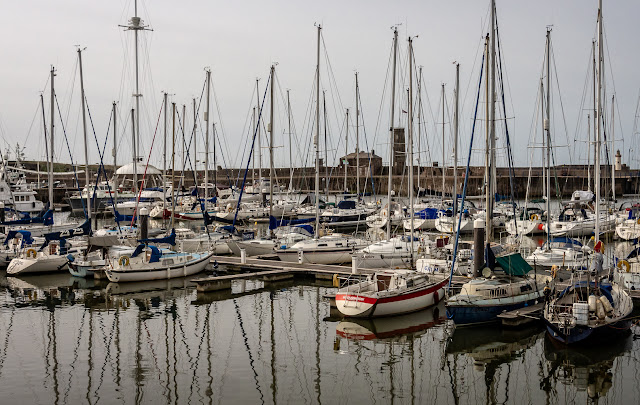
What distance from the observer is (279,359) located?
17.9 m

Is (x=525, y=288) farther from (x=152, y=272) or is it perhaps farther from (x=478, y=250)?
(x=152, y=272)

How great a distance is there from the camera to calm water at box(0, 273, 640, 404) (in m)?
15.4

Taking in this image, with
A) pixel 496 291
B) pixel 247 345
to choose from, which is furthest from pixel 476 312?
pixel 247 345

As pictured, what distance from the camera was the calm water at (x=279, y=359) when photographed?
607 inches

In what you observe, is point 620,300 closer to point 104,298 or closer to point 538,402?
point 538,402

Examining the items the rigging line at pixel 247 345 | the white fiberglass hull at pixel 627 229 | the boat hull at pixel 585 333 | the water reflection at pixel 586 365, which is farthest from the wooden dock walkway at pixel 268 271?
the white fiberglass hull at pixel 627 229

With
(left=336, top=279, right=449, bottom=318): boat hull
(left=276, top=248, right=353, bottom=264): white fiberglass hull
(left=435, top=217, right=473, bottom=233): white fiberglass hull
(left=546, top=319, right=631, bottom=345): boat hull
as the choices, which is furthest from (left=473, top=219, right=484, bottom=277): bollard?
(left=435, top=217, right=473, bottom=233): white fiberglass hull

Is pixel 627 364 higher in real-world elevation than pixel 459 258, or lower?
lower

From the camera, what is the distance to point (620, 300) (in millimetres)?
19266

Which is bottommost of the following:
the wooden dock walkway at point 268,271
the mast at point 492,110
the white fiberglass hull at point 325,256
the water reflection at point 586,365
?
the water reflection at point 586,365

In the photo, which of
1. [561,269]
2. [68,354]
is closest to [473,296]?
[561,269]

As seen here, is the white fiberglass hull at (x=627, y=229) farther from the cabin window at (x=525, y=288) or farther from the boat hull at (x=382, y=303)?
the boat hull at (x=382, y=303)

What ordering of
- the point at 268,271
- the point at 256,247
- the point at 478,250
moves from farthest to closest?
the point at 256,247, the point at 268,271, the point at 478,250

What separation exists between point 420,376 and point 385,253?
12403 millimetres
